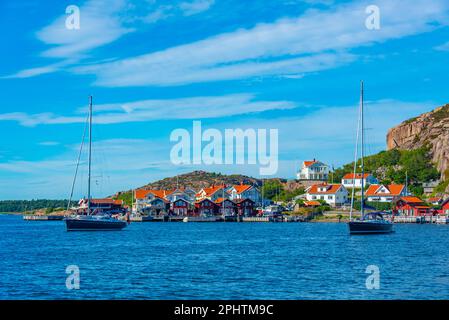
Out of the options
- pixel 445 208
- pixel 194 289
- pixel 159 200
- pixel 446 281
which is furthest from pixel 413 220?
pixel 194 289

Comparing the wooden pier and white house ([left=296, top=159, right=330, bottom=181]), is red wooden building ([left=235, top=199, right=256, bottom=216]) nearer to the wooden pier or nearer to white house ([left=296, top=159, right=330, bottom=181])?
the wooden pier

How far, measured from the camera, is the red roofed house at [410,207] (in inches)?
5172

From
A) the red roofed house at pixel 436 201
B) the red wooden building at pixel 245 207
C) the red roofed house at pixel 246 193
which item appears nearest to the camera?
the red roofed house at pixel 436 201

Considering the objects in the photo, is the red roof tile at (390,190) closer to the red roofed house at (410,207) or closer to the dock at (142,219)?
the red roofed house at (410,207)

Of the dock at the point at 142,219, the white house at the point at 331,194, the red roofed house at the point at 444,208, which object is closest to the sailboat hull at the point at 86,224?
the dock at the point at 142,219

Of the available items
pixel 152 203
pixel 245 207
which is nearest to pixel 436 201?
pixel 245 207

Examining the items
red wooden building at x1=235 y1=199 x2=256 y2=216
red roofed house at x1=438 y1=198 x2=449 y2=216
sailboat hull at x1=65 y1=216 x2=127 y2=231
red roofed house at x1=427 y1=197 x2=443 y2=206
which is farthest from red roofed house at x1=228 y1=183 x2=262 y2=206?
sailboat hull at x1=65 y1=216 x2=127 y2=231

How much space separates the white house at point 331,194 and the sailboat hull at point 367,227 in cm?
7171

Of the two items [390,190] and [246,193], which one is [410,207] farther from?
[246,193]

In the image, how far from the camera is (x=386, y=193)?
148 m

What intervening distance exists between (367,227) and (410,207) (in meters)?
58.4

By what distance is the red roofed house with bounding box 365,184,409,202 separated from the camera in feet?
481

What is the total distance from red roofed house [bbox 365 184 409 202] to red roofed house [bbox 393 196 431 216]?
39.1 ft

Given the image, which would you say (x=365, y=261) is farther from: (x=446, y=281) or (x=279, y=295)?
(x=279, y=295)
